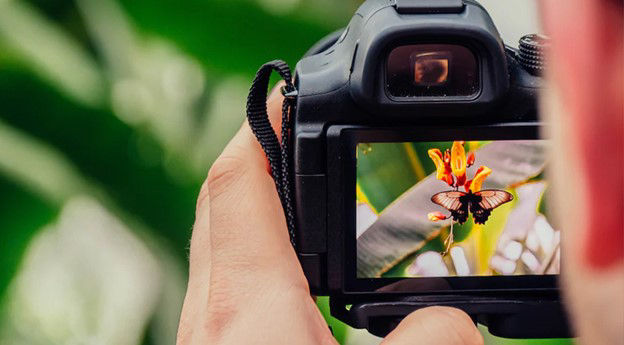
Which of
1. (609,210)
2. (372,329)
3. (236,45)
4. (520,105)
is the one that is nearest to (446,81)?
(520,105)

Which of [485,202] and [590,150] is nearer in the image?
[590,150]

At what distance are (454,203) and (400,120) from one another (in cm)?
7

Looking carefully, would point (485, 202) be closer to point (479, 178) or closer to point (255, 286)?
point (479, 178)

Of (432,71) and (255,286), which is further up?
(432,71)

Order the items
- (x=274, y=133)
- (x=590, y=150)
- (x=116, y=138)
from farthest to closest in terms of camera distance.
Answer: (x=116, y=138) → (x=274, y=133) → (x=590, y=150)

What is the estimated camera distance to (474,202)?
61 cm

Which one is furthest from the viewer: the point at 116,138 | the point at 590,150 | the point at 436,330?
the point at 116,138

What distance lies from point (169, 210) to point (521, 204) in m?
0.53

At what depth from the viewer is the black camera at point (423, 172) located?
59 cm

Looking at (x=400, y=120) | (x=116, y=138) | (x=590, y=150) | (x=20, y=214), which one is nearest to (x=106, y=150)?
(x=116, y=138)

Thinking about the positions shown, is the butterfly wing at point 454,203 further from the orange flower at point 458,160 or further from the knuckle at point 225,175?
the knuckle at point 225,175

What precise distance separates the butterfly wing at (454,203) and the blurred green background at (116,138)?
43 cm

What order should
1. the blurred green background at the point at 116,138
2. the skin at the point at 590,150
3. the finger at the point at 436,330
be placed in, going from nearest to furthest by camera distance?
the skin at the point at 590,150
the finger at the point at 436,330
the blurred green background at the point at 116,138

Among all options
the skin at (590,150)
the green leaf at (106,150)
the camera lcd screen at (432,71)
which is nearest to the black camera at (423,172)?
the camera lcd screen at (432,71)
